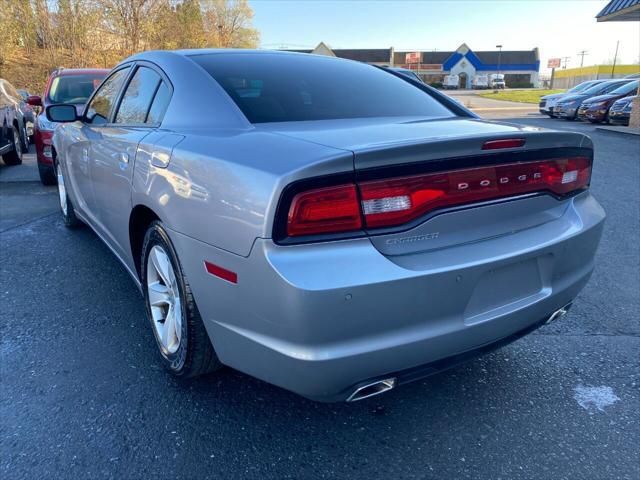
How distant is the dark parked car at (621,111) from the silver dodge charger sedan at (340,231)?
16492 mm

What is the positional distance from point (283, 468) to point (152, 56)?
2368 millimetres

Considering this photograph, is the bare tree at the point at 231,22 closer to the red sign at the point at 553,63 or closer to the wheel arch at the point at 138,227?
the wheel arch at the point at 138,227

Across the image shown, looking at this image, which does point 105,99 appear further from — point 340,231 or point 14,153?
point 14,153

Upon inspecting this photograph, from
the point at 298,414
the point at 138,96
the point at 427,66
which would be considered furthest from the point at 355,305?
the point at 427,66

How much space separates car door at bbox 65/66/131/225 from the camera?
11.5ft

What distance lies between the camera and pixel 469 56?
78.5 metres

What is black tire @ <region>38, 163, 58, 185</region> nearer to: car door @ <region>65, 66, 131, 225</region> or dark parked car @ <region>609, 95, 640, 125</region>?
car door @ <region>65, 66, 131, 225</region>

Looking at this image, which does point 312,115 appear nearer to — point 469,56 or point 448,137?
point 448,137

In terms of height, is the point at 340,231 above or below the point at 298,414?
above

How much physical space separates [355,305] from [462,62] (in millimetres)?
84055

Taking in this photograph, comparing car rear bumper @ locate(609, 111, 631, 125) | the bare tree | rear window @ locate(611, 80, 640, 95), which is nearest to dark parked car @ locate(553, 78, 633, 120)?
rear window @ locate(611, 80, 640, 95)

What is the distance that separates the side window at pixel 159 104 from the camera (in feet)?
8.64

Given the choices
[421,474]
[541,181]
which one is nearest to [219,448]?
[421,474]

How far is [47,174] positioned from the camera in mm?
7414
